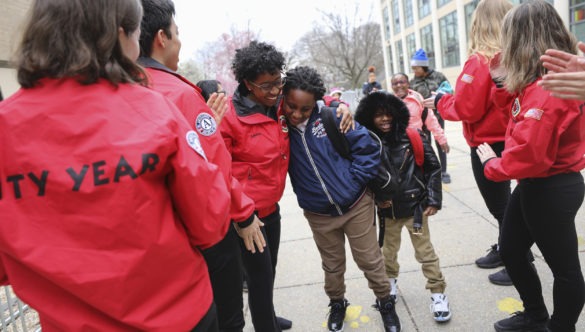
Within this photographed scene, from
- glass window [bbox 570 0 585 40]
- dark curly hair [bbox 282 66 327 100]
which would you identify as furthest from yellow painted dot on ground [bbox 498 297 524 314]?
glass window [bbox 570 0 585 40]

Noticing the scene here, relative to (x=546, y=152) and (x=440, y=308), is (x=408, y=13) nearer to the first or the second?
(x=440, y=308)

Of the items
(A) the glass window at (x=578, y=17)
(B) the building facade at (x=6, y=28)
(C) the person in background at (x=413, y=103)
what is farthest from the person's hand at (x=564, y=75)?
(A) the glass window at (x=578, y=17)

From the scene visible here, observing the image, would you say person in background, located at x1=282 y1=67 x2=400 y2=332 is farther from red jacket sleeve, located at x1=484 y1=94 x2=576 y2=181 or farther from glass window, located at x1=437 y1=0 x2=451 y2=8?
glass window, located at x1=437 y1=0 x2=451 y2=8

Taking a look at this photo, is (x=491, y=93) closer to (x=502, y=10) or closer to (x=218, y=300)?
(x=502, y=10)

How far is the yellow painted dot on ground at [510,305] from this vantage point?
2.86 m

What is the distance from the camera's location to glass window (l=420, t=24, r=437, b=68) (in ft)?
93.2

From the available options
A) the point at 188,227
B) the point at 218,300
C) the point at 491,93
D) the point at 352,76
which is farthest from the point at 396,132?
the point at 352,76

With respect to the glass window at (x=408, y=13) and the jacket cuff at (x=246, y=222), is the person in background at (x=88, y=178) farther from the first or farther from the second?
the glass window at (x=408, y=13)

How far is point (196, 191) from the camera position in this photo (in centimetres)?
128

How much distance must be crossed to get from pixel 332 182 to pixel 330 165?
11 cm

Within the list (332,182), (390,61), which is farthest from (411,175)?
(390,61)

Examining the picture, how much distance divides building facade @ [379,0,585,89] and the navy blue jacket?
1384 cm

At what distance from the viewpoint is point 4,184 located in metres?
1.11

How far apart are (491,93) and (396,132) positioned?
671mm
